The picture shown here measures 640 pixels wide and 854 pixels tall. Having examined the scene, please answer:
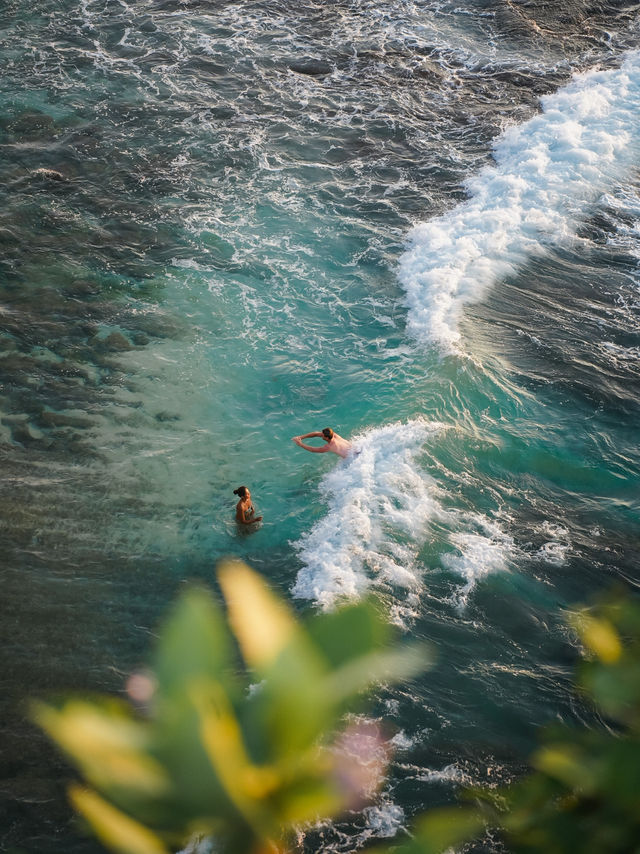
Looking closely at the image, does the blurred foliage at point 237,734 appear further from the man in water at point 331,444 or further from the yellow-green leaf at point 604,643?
the man in water at point 331,444

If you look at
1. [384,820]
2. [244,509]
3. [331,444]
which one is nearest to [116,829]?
[384,820]

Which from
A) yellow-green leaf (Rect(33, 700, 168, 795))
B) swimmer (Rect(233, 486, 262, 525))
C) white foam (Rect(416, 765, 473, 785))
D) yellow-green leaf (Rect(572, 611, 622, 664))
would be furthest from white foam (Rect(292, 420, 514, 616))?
yellow-green leaf (Rect(33, 700, 168, 795))

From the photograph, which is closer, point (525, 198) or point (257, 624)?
point (257, 624)

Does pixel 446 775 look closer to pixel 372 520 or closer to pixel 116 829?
pixel 372 520

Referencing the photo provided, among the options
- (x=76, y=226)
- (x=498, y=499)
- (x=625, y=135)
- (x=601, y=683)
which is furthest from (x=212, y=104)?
(x=601, y=683)

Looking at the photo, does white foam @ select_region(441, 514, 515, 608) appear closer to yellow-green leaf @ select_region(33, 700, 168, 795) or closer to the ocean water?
the ocean water

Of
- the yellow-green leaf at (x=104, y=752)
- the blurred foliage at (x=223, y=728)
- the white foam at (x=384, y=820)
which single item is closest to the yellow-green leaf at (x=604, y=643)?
the blurred foliage at (x=223, y=728)
